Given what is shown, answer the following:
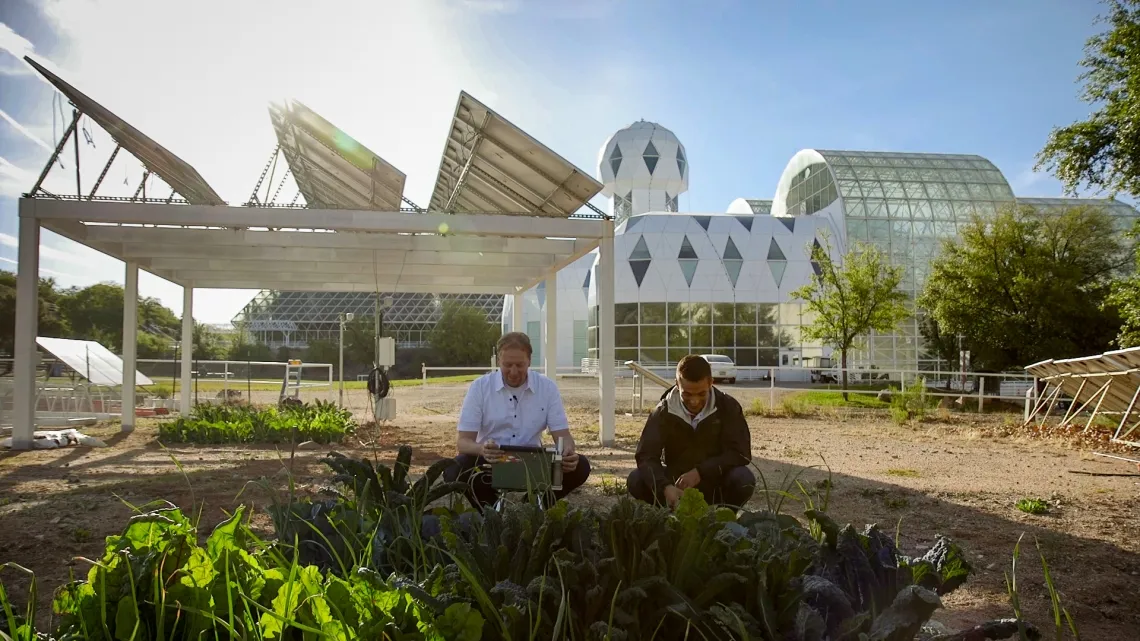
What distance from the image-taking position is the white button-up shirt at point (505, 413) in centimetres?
446

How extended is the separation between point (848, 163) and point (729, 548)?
39.8m

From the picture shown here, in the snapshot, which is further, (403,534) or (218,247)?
(218,247)

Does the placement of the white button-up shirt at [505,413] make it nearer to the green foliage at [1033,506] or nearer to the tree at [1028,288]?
the green foliage at [1033,506]

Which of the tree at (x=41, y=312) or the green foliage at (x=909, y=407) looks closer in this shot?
the tree at (x=41, y=312)

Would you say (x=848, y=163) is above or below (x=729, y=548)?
above

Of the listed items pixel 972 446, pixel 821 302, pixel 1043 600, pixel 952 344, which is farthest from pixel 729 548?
pixel 952 344

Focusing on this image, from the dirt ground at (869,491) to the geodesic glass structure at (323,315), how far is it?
42545mm

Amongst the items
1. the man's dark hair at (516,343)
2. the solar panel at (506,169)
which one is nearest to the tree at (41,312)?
the solar panel at (506,169)

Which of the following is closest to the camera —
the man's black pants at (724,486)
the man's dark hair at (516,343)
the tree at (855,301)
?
the man's black pants at (724,486)

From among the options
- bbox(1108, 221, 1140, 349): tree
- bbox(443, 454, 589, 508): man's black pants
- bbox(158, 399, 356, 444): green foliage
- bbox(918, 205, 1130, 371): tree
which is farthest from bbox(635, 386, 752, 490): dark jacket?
bbox(918, 205, 1130, 371): tree

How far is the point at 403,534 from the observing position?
6.75ft

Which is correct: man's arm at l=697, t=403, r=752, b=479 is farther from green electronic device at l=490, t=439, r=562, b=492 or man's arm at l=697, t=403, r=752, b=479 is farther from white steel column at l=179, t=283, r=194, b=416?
white steel column at l=179, t=283, r=194, b=416

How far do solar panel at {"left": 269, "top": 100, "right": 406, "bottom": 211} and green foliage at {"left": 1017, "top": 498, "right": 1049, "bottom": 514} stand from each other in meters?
7.96

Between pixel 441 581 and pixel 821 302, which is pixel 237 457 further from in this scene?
pixel 821 302
